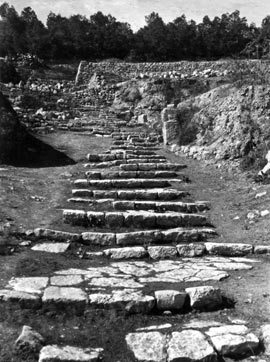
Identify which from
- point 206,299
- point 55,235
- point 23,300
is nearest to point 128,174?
point 55,235

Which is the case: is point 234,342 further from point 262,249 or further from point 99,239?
point 99,239

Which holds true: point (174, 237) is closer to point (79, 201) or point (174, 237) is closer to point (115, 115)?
point (79, 201)

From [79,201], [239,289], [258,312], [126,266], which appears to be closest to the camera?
[258,312]

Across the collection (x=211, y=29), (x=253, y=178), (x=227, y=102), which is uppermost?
(x=211, y=29)

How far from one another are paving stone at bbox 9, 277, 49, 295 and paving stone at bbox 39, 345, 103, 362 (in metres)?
1.06

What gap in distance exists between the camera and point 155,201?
9.73 metres

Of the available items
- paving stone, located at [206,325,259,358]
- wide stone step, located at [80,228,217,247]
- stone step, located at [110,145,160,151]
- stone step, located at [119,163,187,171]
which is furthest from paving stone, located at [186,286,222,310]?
stone step, located at [110,145,160,151]

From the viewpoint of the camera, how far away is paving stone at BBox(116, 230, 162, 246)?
747cm

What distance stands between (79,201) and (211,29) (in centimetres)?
3871

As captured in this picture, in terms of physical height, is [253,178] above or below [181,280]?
above

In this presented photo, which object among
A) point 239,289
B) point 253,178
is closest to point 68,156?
point 253,178

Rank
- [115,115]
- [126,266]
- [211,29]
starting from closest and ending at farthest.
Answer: [126,266], [115,115], [211,29]

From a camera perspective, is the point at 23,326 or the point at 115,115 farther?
the point at 115,115

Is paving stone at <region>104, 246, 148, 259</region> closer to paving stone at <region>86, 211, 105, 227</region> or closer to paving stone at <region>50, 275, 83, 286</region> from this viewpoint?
paving stone at <region>50, 275, 83, 286</region>
